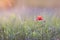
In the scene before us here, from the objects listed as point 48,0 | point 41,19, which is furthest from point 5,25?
point 48,0

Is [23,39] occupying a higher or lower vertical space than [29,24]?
lower

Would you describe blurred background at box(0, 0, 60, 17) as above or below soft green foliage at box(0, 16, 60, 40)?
above

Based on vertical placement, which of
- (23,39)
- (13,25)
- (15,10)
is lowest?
(23,39)

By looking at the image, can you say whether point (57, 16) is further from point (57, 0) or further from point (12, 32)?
point (12, 32)

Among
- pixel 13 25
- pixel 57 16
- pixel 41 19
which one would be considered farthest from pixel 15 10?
pixel 57 16

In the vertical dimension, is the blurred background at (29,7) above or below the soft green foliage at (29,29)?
above

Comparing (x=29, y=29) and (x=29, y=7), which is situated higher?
(x=29, y=7)
